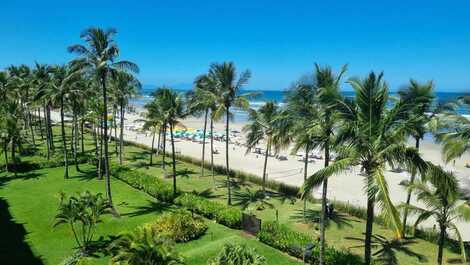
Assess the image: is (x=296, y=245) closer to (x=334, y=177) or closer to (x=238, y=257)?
(x=238, y=257)

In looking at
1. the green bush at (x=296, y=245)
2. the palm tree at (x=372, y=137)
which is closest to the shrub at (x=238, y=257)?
the palm tree at (x=372, y=137)

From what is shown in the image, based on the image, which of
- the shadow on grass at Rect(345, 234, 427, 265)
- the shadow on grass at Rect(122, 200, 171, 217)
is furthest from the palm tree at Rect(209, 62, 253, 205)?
the shadow on grass at Rect(345, 234, 427, 265)

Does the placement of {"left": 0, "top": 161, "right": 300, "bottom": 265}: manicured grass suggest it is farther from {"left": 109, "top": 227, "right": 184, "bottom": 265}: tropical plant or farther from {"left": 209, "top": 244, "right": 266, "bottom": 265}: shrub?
{"left": 109, "top": 227, "right": 184, "bottom": 265}: tropical plant

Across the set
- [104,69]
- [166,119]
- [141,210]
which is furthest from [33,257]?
[166,119]

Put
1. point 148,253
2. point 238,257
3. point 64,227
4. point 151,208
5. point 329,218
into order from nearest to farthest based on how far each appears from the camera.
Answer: point 148,253 → point 238,257 → point 64,227 → point 329,218 → point 151,208

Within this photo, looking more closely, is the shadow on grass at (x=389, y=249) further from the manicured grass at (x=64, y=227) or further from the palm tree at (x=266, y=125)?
the palm tree at (x=266, y=125)

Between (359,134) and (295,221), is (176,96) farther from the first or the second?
(359,134)

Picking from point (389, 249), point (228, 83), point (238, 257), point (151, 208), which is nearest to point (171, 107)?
point (228, 83)
